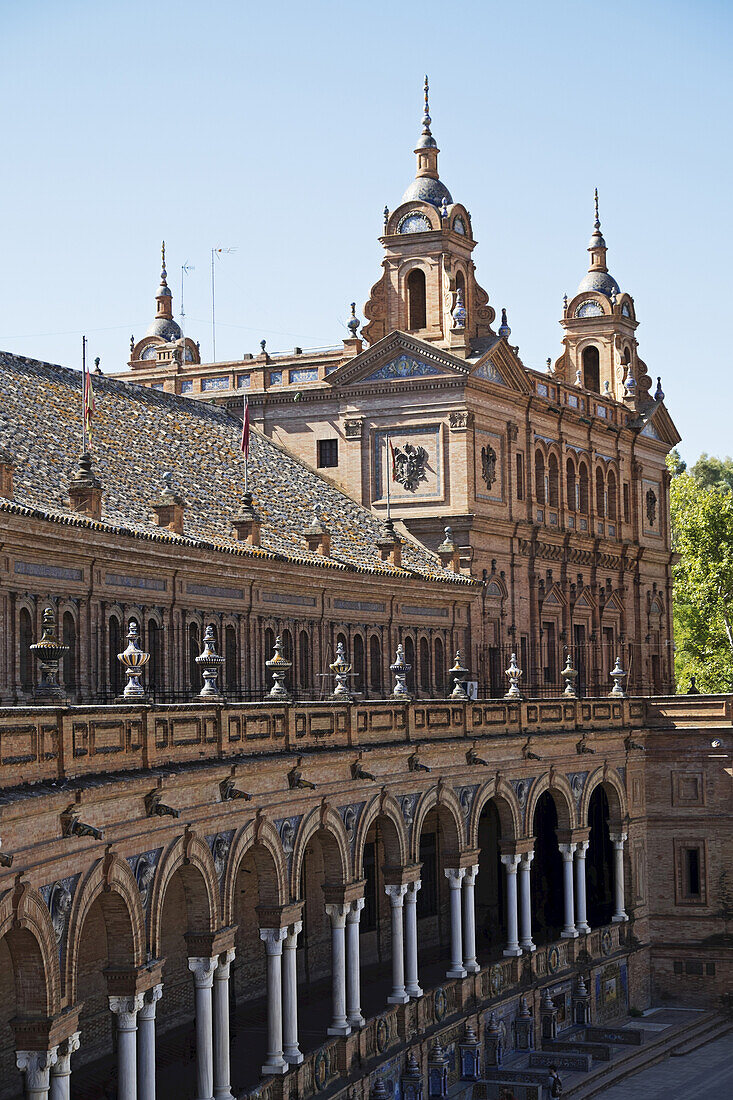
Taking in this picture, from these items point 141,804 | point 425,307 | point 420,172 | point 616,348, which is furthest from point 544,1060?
point 616,348

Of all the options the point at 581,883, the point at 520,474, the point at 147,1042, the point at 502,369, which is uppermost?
the point at 502,369

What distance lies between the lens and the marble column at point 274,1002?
37688 mm

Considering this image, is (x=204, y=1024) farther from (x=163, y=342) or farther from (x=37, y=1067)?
(x=163, y=342)

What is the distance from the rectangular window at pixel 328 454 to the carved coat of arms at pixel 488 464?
5.64 metres

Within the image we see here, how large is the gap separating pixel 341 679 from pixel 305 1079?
12609 mm

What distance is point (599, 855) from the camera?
6731 centimetres

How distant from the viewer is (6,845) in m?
24.8

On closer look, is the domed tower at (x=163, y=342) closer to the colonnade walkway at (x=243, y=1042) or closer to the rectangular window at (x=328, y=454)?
the rectangular window at (x=328, y=454)

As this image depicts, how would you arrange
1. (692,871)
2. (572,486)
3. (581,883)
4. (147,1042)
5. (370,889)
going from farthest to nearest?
1. (572,486)
2. (692,871)
3. (581,883)
4. (370,889)
5. (147,1042)

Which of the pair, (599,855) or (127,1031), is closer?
(127,1031)

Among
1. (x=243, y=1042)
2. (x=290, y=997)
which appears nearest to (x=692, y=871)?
(x=243, y=1042)

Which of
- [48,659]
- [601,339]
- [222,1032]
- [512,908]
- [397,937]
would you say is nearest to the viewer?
[48,659]

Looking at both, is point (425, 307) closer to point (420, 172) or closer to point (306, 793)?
point (420, 172)

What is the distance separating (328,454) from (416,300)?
6.77 metres
